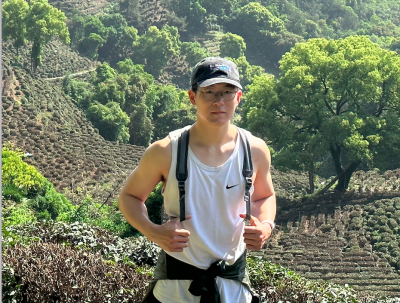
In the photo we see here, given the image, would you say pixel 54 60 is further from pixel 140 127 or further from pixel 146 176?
pixel 146 176

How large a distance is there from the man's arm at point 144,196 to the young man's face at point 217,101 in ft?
0.59

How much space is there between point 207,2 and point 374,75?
6049cm

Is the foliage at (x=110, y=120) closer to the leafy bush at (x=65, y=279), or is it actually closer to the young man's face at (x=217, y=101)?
the leafy bush at (x=65, y=279)

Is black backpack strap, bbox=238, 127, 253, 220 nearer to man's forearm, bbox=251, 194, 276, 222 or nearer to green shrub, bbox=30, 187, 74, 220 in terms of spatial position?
man's forearm, bbox=251, 194, 276, 222

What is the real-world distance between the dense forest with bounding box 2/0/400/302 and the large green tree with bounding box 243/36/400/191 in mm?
71

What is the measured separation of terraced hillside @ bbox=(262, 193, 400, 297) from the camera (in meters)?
26.9

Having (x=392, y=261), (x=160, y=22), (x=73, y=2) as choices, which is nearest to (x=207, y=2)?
(x=160, y=22)

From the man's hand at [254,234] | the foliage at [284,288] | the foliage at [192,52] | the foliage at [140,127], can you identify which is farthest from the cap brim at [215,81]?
the foliage at [192,52]

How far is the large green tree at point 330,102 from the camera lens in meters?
36.0

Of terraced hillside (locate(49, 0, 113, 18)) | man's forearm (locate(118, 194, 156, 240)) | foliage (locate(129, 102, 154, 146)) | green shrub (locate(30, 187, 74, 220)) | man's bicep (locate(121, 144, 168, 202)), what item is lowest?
foliage (locate(129, 102, 154, 146))

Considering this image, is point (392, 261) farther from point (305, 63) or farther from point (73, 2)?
point (73, 2)

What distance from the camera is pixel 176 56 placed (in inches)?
3110

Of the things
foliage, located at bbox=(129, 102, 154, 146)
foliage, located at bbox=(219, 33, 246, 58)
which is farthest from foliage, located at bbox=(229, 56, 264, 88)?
foliage, located at bbox=(129, 102, 154, 146)

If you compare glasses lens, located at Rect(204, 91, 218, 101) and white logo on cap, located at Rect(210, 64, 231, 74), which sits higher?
white logo on cap, located at Rect(210, 64, 231, 74)
